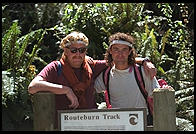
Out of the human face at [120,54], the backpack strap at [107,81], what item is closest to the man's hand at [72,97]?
the backpack strap at [107,81]

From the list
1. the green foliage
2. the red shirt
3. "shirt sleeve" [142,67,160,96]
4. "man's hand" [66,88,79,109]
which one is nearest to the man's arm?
"man's hand" [66,88,79,109]

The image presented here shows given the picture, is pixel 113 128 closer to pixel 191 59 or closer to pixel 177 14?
pixel 191 59

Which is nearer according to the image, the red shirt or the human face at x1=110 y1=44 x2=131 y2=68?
the red shirt

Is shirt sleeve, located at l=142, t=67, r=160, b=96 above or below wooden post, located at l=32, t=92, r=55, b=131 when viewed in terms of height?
above

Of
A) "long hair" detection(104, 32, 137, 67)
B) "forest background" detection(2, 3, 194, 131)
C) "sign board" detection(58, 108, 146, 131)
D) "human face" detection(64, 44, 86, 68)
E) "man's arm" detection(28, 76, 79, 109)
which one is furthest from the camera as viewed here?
"forest background" detection(2, 3, 194, 131)

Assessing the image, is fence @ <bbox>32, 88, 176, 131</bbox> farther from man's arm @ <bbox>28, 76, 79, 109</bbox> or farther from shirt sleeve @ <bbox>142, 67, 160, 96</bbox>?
shirt sleeve @ <bbox>142, 67, 160, 96</bbox>

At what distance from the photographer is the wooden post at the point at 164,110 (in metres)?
2.83

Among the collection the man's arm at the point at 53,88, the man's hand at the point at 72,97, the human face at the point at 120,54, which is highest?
the human face at the point at 120,54

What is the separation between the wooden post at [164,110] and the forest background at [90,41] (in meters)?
2.61

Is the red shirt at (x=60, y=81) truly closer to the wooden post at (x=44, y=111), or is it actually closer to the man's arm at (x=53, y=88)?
the man's arm at (x=53, y=88)

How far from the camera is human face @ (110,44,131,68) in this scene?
11.9ft

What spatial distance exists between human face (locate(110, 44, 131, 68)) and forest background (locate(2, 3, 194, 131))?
200cm

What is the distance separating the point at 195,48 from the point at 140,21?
1192 mm

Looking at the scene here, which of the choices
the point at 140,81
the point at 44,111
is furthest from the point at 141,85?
the point at 44,111
